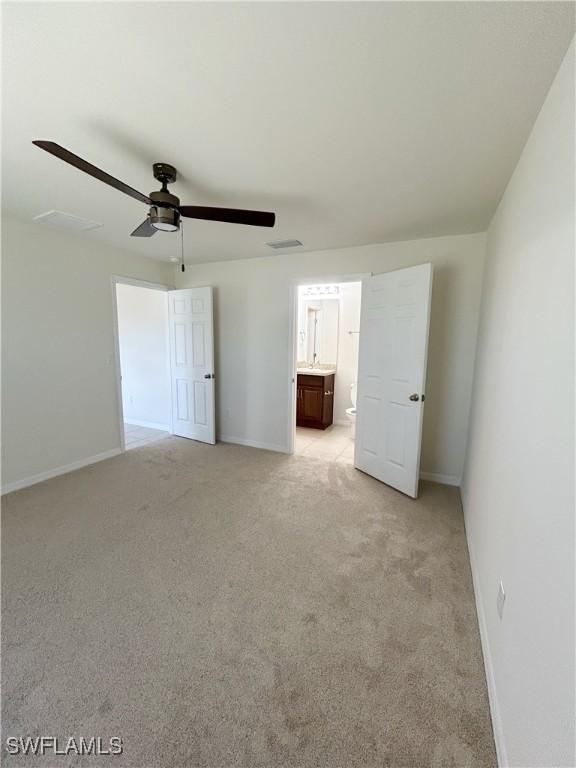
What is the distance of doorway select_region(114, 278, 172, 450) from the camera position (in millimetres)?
4711

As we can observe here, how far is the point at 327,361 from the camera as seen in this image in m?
5.48

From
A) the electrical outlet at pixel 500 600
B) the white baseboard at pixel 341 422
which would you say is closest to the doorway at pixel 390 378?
the white baseboard at pixel 341 422

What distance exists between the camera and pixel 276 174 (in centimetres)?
195

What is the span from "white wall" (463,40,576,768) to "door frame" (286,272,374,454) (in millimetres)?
1916

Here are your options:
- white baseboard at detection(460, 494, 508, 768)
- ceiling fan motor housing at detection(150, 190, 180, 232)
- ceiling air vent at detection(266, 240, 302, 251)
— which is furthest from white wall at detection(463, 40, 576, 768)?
ceiling air vent at detection(266, 240, 302, 251)

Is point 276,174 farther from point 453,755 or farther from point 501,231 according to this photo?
point 453,755

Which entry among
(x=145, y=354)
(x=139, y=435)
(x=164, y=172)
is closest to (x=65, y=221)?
(x=164, y=172)

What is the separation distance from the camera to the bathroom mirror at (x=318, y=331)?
5379mm

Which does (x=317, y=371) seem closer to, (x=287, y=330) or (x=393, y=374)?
(x=287, y=330)

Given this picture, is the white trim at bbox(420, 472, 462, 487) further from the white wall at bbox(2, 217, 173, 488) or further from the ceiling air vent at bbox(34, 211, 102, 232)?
the ceiling air vent at bbox(34, 211, 102, 232)

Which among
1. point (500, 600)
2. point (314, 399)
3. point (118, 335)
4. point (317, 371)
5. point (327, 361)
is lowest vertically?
point (500, 600)

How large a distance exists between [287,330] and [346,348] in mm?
1773

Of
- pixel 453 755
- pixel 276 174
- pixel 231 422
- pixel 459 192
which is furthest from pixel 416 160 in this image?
pixel 231 422

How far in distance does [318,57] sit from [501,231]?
1.66m
